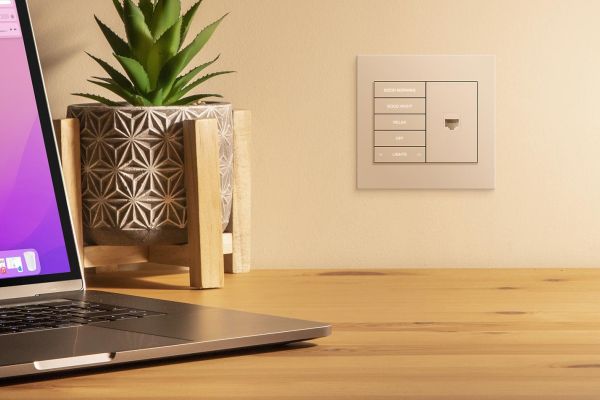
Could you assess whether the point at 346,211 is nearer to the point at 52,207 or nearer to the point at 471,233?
the point at 471,233

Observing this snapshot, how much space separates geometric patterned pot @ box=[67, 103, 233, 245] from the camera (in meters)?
1.19

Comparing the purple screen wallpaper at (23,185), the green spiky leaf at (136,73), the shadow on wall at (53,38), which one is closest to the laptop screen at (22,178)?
the purple screen wallpaper at (23,185)

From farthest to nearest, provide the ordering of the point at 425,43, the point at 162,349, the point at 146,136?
the point at 425,43 → the point at 146,136 → the point at 162,349

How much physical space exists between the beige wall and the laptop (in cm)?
32

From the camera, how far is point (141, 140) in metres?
1.19

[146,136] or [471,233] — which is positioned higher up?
[146,136]

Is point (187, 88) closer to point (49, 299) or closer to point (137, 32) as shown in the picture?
point (137, 32)

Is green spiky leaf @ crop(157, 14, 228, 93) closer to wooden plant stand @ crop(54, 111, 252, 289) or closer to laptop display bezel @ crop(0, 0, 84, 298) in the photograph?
wooden plant stand @ crop(54, 111, 252, 289)

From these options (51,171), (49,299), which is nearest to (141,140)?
(51,171)

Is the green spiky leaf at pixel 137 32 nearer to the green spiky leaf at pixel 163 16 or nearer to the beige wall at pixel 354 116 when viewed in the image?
the green spiky leaf at pixel 163 16

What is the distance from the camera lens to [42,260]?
40.1 inches

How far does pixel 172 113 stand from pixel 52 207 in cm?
21

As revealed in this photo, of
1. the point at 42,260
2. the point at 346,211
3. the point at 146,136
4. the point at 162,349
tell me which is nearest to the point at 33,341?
the point at 162,349

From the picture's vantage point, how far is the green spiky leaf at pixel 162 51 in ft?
3.99
